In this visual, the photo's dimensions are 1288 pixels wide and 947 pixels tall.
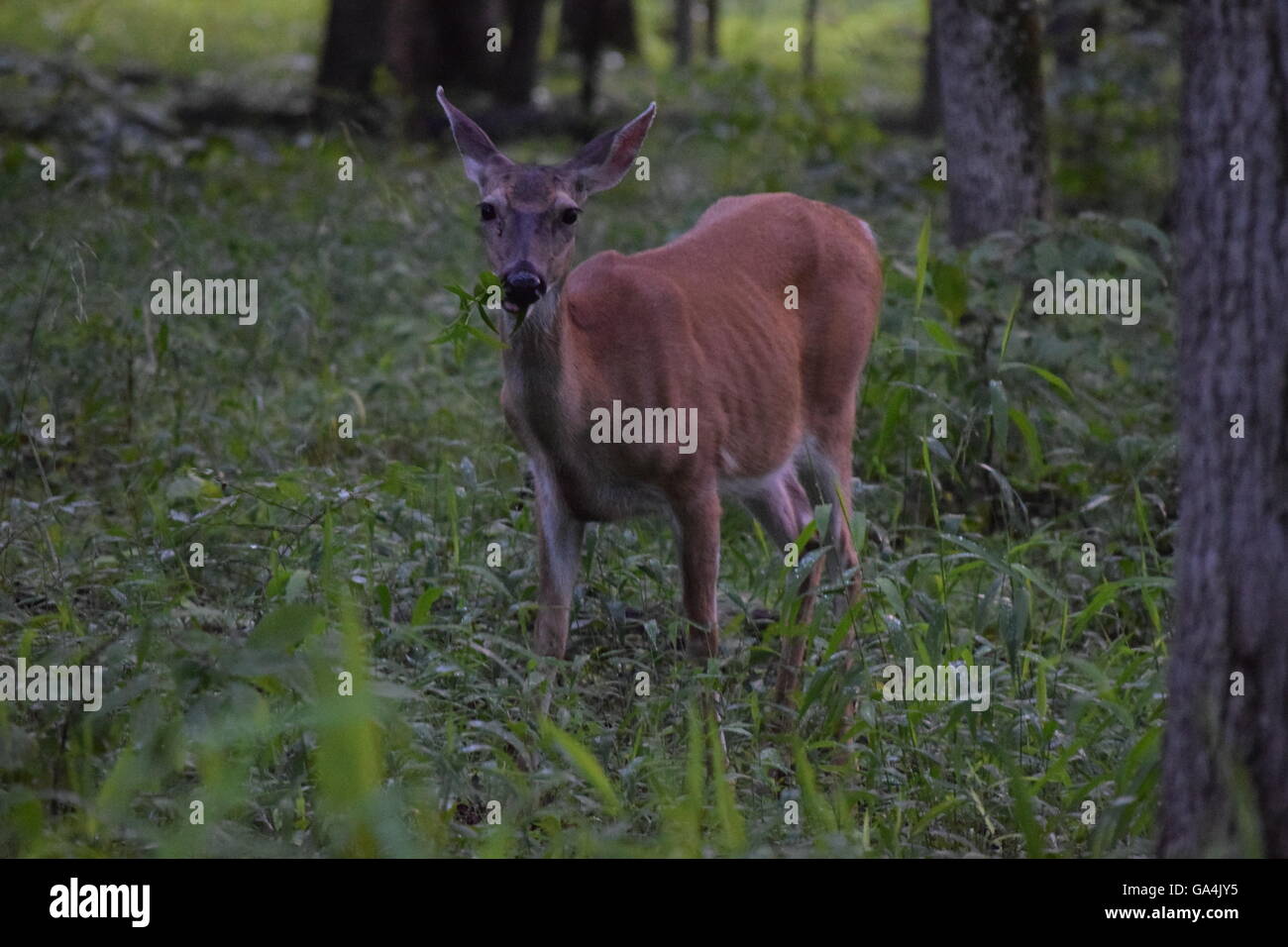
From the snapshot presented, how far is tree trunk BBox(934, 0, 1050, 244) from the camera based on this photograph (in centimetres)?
856

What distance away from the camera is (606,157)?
217 inches

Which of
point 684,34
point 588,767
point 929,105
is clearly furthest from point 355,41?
point 588,767

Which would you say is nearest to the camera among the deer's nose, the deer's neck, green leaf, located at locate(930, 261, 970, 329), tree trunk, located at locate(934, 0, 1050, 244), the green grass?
the green grass

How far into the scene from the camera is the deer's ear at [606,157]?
548 cm

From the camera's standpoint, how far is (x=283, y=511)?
579cm

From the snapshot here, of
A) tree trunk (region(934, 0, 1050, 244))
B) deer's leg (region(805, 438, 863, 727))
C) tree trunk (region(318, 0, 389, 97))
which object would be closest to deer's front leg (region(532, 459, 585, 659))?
deer's leg (region(805, 438, 863, 727))

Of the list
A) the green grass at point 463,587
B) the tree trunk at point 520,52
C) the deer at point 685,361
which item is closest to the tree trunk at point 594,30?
the tree trunk at point 520,52

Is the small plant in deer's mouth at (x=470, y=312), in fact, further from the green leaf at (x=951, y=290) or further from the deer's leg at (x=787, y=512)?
the green leaf at (x=951, y=290)

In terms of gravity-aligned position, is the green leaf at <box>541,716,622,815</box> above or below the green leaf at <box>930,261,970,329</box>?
below

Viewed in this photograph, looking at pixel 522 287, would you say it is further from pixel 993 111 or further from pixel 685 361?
pixel 993 111

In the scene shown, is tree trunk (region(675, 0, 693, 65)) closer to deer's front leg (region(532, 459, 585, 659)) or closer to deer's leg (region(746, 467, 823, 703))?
deer's leg (region(746, 467, 823, 703))
